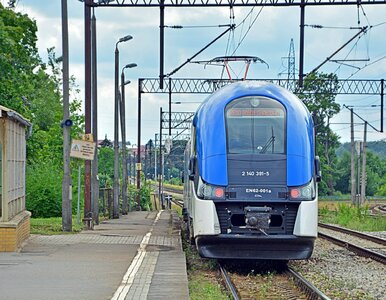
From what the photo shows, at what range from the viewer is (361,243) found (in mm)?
25031

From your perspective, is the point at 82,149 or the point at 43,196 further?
the point at 43,196

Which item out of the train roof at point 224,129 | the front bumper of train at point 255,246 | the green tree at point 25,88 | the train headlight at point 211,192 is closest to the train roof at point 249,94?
the train roof at point 224,129

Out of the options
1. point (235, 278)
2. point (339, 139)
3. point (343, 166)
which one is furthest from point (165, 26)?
point (343, 166)

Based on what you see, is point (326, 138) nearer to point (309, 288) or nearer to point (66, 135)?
point (66, 135)

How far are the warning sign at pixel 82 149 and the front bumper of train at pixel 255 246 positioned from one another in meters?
10.1

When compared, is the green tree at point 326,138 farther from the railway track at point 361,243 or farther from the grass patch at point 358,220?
the railway track at point 361,243

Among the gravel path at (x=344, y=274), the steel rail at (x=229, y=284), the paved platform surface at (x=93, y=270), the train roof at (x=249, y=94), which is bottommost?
the gravel path at (x=344, y=274)

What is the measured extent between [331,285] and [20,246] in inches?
291

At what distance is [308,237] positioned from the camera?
1531cm

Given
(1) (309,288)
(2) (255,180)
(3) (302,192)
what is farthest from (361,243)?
(1) (309,288)

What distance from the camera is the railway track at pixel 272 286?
43.3 ft

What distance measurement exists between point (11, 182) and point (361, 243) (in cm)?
1149

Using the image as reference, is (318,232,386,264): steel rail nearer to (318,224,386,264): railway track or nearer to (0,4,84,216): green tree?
(318,224,386,264): railway track

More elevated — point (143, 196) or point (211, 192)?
point (211, 192)
